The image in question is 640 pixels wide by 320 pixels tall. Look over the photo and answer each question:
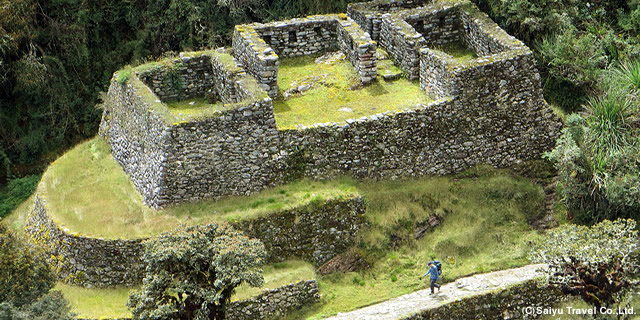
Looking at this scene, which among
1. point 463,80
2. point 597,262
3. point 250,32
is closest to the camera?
point 597,262

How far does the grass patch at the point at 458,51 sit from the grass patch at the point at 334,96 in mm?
2180

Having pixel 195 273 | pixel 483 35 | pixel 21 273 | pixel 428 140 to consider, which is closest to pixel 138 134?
pixel 21 273

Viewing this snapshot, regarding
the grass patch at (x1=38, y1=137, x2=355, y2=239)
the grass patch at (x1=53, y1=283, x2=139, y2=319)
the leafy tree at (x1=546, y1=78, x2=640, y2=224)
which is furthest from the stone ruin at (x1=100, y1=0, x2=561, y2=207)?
the grass patch at (x1=53, y1=283, x2=139, y2=319)

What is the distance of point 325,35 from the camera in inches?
1326

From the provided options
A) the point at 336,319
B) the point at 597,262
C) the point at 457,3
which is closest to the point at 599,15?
the point at 457,3

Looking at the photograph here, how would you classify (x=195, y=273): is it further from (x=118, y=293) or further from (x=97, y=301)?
(x=97, y=301)

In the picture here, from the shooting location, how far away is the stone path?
88.9 feet

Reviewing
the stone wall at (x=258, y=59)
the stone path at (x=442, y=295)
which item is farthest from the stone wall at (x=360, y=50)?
the stone path at (x=442, y=295)

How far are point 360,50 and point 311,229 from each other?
6.45 m

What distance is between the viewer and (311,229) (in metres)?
28.6

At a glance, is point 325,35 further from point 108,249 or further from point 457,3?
point 108,249

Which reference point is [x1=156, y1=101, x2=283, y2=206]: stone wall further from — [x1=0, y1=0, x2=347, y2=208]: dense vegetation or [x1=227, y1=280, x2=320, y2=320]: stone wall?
[x1=0, y1=0, x2=347, y2=208]: dense vegetation

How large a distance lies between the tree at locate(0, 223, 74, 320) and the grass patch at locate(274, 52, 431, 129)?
800 centimetres

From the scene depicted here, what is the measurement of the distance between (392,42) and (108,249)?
11.6 meters
